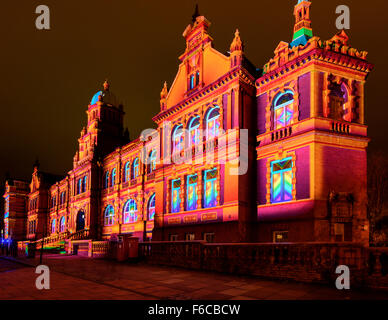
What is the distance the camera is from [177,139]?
27125 mm

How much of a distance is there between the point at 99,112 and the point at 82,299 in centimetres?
4055

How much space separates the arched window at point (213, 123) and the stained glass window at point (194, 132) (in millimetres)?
1115

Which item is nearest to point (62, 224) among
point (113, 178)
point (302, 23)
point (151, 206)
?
point (113, 178)

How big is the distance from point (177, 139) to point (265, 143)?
8.32 m

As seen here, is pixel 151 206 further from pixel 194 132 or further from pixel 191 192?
pixel 194 132

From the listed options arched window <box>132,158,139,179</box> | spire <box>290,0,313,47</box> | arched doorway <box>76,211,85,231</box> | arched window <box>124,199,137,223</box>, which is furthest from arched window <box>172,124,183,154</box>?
arched doorway <box>76,211,85,231</box>

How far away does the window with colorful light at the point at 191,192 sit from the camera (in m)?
24.5

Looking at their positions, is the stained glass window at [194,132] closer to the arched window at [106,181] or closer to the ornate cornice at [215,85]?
the ornate cornice at [215,85]

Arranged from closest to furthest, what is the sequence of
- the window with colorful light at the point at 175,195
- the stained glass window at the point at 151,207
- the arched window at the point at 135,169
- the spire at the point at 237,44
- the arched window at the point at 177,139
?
the spire at the point at 237,44 < the window with colorful light at the point at 175,195 < the arched window at the point at 177,139 < the stained glass window at the point at 151,207 < the arched window at the point at 135,169

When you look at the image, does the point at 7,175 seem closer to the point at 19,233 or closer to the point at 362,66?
the point at 19,233

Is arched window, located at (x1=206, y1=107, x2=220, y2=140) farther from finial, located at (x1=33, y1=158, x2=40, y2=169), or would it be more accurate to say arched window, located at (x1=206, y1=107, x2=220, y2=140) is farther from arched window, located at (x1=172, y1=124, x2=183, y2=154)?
finial, located at (x1=33, y1=158, x2=40, y2=169)

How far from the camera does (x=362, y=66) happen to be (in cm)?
1980

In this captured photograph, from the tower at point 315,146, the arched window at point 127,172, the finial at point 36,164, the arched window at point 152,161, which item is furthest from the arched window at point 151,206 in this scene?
the finial at point 36,164
